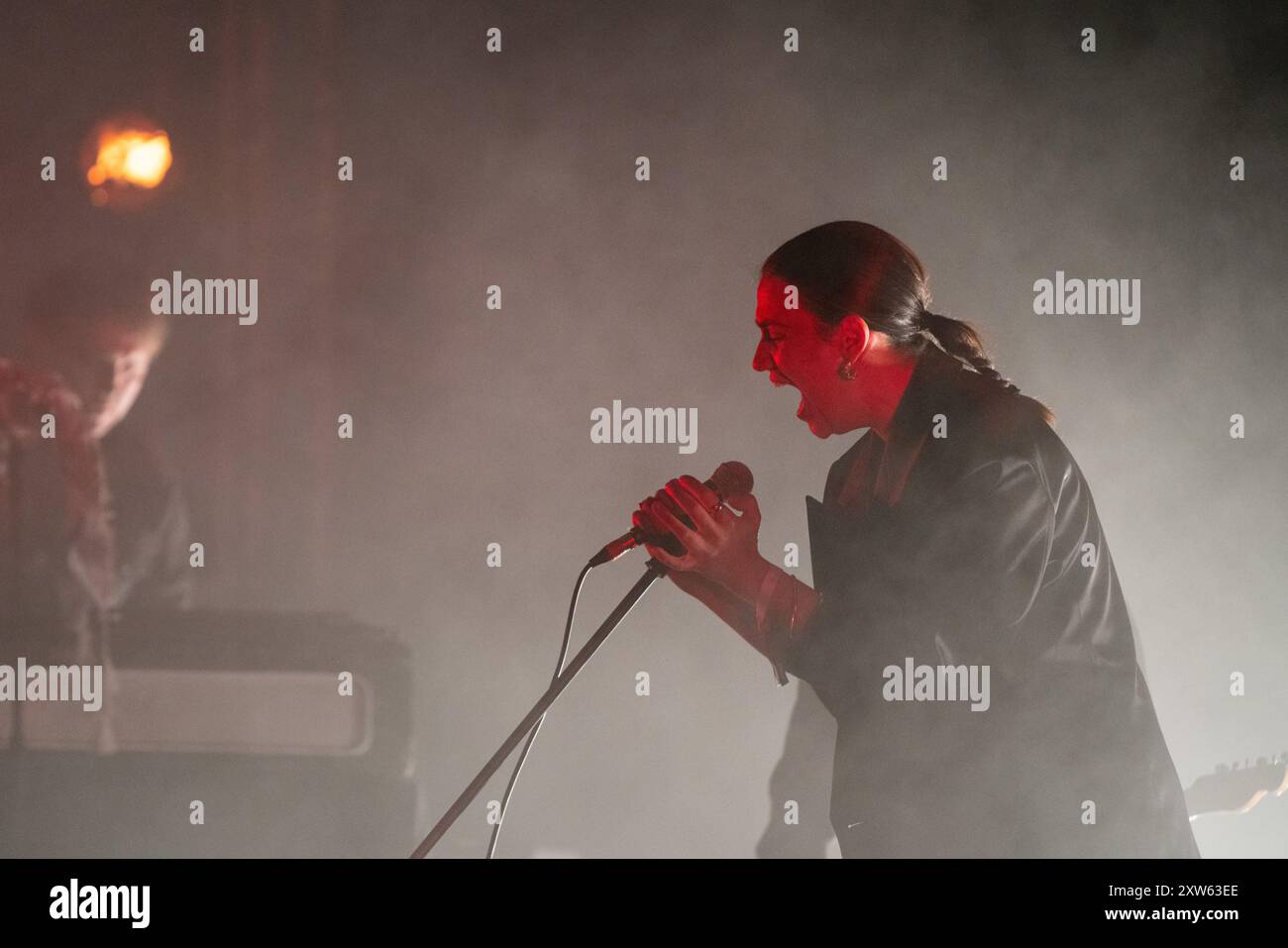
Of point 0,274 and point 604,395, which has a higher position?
point 0,274

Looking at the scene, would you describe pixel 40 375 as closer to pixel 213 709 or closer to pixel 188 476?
pixel 188 476

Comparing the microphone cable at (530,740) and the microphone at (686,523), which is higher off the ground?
the microphone at (686,523)

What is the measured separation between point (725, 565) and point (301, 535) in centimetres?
91

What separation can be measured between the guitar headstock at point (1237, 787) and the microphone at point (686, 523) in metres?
1.18

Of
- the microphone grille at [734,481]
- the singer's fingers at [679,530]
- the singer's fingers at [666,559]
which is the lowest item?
the singer's fingers at [666,559]

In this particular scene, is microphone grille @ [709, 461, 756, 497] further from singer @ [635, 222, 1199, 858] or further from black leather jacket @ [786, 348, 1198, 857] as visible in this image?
black leather jacket @ [786, 348, 1198, 857]

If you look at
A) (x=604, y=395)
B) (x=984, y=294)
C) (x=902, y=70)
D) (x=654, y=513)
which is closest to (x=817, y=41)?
(x=902, y=70)

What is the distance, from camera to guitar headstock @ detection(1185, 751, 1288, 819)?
2.16 meters

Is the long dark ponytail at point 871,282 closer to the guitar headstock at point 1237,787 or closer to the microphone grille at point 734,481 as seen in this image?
the microphone grille at point 734,481

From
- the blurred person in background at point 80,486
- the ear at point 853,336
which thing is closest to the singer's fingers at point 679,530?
the ear at point 853,336

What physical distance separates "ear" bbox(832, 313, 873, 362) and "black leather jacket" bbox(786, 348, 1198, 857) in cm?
13

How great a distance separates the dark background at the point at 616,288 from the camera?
2137 millimetres

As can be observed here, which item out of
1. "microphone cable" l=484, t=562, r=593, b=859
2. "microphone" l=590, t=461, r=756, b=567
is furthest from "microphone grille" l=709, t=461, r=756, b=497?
"microphone cable" l=484, t=562, r=593, b=859

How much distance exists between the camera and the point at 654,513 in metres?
2.13
